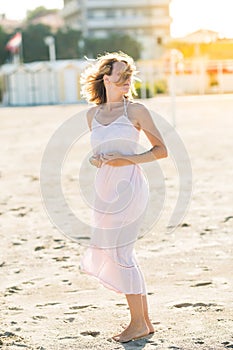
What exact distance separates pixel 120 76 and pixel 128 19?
3347 inches

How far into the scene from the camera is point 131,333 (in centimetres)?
421

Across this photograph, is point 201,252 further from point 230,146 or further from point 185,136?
point 185,136

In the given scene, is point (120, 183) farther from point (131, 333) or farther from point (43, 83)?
point (43, 83)

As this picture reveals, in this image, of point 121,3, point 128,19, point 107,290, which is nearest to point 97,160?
point 107,290

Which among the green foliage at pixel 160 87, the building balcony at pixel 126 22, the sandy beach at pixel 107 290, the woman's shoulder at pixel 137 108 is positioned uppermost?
the building balcony at pixel 126 22

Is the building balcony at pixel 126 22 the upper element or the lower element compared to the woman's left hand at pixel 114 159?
upper

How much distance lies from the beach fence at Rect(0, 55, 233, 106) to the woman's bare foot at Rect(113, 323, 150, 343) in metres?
38.0

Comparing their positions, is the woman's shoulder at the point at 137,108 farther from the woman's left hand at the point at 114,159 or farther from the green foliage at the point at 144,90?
the green foliage at the point at 144,90

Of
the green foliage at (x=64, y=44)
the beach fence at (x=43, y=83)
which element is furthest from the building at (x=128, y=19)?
the beach fence at (x=43, y=83)

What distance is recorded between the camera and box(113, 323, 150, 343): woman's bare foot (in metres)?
4.20

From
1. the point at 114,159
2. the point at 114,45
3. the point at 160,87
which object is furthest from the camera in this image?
the point at 114,45

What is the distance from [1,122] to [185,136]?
965 centimetres

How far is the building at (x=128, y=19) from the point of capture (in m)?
86.2

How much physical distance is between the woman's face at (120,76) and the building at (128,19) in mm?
80525
